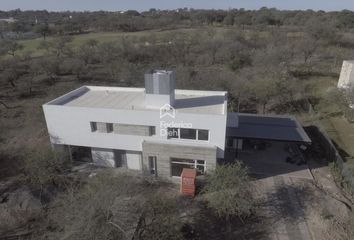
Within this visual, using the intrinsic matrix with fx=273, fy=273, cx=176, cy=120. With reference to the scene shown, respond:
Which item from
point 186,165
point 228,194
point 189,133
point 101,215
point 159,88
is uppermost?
point 159,88

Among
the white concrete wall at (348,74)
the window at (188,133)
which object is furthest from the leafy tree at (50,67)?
the white concrete wall at (348,74)

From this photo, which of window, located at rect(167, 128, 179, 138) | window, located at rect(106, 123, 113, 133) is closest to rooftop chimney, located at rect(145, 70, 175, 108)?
window, located at rect(167, 128, 179, 138)

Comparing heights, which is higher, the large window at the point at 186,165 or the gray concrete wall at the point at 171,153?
the gray concrete wall at the point at 171,153

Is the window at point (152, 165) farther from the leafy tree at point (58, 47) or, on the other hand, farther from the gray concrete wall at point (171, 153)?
the leafy tree at point (58, 47)

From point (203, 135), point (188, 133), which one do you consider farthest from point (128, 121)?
point (203, 135)

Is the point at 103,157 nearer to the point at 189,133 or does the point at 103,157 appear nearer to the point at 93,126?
the point at 93,126

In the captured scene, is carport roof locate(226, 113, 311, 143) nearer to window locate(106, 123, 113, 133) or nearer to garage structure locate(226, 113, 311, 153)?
garage structure locate(226, 113, 311, 153)

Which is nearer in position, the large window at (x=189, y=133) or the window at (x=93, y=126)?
the large window at (x=189, y=133)
